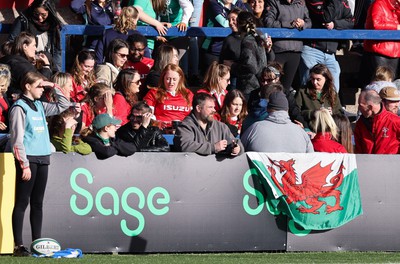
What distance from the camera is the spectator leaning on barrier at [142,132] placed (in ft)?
39.3

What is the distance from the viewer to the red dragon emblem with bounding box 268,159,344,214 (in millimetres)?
11977

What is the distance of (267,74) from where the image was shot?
45.8ft

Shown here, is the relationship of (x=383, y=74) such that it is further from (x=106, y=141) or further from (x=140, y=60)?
(x=106, y=141)

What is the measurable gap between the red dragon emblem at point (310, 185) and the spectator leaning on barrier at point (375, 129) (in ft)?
2.94

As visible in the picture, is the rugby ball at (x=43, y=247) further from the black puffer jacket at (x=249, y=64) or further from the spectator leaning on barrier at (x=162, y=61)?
the black puffer jacket at (x=249, y=64)

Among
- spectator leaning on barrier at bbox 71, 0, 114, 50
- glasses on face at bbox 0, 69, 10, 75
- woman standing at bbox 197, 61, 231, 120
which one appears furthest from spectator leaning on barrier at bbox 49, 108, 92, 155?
spectator leaning on barrier at bbox 71, 0, 114, 50

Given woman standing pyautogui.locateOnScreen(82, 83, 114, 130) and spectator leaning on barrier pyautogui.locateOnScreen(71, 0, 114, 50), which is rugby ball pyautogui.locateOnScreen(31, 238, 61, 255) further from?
spectator leaning on barrier pyautogui.locateOnScreen(71, 0, 114, 50)

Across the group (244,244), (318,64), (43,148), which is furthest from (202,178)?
(318,64)

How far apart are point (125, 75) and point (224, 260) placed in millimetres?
3675

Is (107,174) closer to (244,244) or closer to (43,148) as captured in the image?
A: (43,148)

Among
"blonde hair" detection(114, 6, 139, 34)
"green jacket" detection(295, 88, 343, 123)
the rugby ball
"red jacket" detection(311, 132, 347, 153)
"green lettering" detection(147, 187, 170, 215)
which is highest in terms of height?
"blonde hair" detection(114, 6, 139, 34)

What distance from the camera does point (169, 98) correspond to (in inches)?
543

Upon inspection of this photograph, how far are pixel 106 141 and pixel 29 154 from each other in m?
1.06

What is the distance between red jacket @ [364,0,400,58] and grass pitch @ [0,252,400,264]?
439cm
